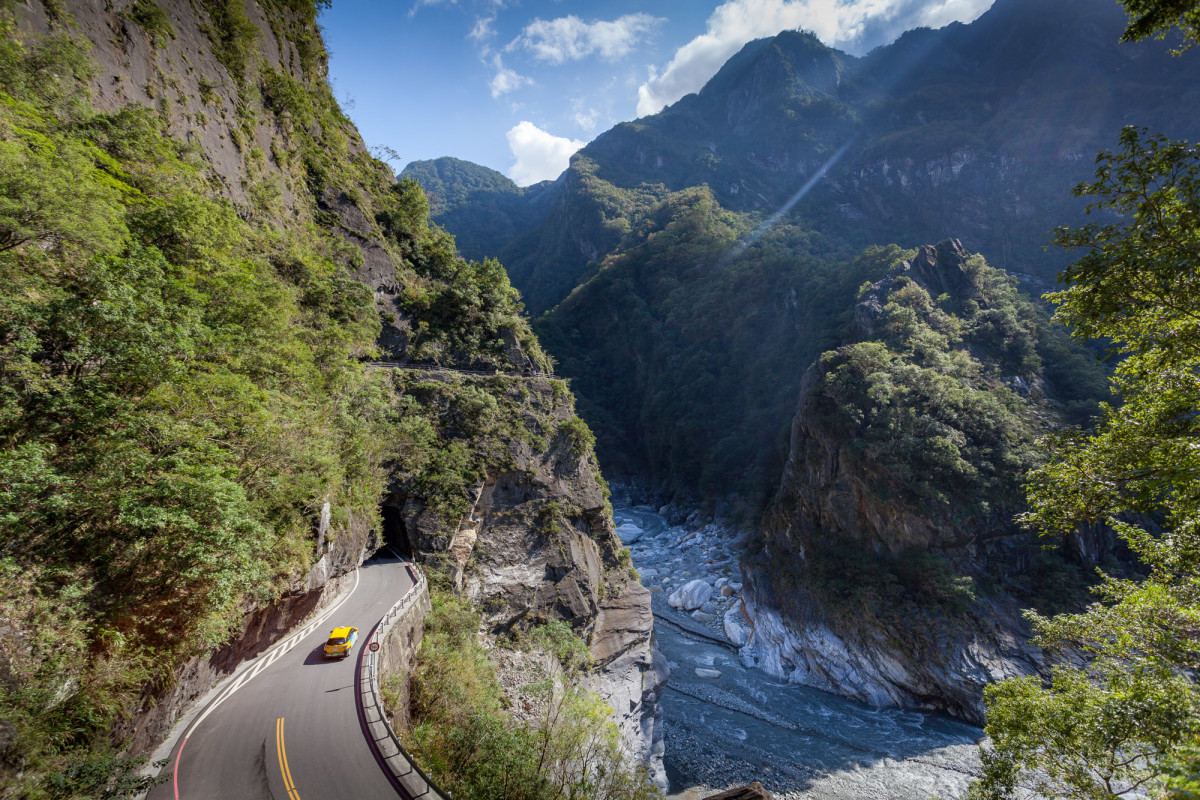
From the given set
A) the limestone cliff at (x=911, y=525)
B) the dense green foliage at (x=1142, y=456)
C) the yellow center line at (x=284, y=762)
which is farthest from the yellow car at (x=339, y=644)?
the limestone cliff at (x=911, y=525)

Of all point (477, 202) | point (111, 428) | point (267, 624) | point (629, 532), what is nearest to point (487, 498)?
point (267, 624)

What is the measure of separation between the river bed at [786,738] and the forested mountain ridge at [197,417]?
4437 millimetres

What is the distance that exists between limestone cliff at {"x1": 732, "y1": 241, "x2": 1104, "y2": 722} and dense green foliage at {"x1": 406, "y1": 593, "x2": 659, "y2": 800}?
20.6 metres

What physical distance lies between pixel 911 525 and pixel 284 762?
35.1 metres

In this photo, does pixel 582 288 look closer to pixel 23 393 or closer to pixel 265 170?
pixel 265 170

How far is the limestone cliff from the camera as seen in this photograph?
26.3 m

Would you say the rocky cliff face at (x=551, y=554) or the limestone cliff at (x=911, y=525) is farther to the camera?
the limestone cliff at (x=911, y=525)

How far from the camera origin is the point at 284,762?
855 cm

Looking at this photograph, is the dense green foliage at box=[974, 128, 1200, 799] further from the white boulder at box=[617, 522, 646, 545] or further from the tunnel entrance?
the white boulder at box=[617, 522, 646, 545]

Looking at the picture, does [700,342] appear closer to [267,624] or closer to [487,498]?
[487,498]

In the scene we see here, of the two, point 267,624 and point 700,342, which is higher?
point 700,342

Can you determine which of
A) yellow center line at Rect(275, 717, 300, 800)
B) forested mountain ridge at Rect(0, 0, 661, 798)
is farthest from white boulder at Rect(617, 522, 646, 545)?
yellow center line at Rect(275, 717, 300, 800)

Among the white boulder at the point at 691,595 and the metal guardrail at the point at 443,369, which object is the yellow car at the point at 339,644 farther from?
the white boulder at the point at 691,595

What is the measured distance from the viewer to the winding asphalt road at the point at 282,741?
7.91 m
